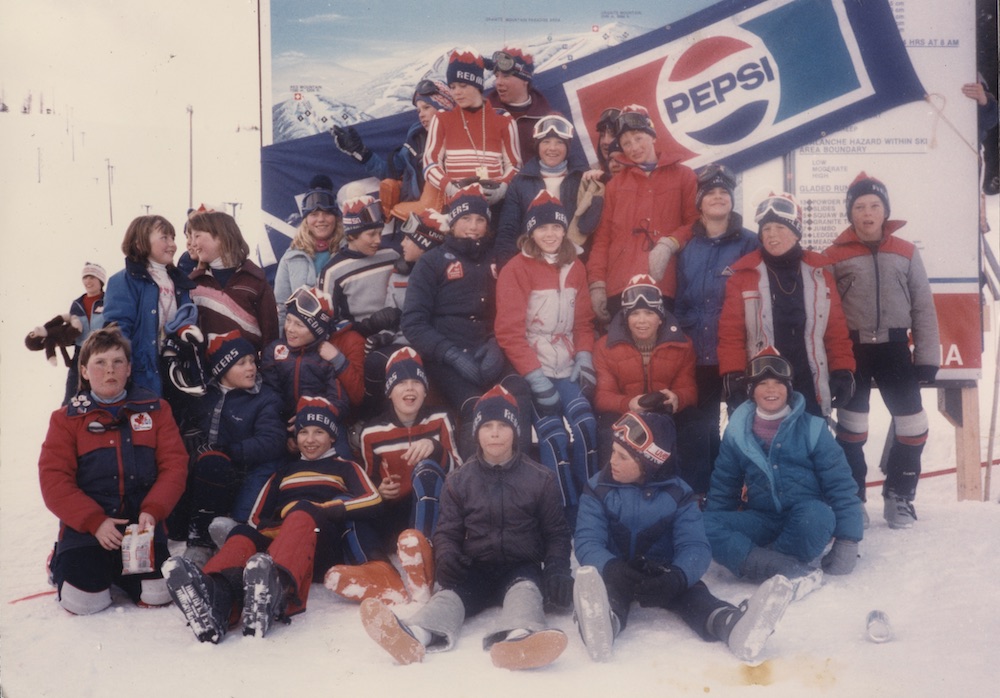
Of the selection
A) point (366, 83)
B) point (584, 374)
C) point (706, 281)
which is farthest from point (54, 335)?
point (706, 281)

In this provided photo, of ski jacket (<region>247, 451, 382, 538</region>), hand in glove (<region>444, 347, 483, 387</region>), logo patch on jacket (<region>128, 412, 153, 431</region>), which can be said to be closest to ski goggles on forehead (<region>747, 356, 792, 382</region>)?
hand in glove (<region>444, 347, 483, 387</region>)

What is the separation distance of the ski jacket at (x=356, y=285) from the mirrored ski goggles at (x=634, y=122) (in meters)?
1.37

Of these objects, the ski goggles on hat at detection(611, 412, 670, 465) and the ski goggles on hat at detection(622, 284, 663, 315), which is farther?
the ski goggles on hat at detection(622, 284, 663, 315)

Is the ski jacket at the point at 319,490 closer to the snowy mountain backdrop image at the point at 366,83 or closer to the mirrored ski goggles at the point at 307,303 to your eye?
the mirrored ski goggles at the point at 307,303

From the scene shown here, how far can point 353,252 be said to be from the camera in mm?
4289

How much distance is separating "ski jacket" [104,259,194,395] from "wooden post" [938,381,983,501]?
13.5 feet

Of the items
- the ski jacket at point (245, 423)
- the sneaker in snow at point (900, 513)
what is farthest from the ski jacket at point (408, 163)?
the sneaker in snow at point (900, 513)

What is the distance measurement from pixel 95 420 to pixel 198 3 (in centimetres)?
217

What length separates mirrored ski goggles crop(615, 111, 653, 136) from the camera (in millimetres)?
4082

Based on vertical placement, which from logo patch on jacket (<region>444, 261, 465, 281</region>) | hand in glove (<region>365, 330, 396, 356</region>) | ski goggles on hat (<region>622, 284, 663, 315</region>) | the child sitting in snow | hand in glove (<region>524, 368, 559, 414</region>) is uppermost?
logo patch on jacket (<region>444, 261, 465, 281</region>)

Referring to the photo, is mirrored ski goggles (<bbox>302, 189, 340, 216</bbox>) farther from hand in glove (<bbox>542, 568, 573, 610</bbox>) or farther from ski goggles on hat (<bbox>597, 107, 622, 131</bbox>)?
hand in glove (<bbox>542, 568, 573, 610</bbox>)

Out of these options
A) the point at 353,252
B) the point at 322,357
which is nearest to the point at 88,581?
the point at 322,357

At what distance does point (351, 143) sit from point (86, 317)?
162cm

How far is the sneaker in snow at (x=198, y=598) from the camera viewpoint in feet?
9.04
